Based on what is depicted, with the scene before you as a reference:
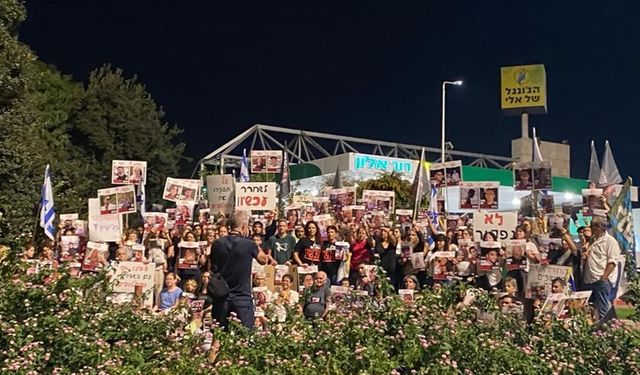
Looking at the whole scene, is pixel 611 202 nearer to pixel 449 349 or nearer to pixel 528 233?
pixel 528 233

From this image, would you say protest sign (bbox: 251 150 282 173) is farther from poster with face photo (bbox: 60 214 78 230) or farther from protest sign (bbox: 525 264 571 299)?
protest sign (bbox: 525 264 571 299)

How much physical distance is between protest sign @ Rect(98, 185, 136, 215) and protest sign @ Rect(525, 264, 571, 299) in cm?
640

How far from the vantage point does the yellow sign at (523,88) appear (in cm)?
5328

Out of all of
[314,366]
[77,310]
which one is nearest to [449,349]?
[314,366]

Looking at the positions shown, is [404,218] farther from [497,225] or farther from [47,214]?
[47,214]

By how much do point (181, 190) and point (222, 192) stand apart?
2.91 ft

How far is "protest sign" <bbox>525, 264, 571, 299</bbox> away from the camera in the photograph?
9.85m

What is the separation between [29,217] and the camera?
844 inches

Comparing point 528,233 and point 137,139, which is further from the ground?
point 137,139

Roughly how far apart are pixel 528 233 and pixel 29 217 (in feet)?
47.1

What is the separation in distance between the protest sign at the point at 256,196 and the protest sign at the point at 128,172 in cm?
235

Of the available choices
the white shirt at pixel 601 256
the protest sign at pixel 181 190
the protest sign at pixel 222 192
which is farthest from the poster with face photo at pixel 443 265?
the protest sign at pixel 181 190

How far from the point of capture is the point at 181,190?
48.5 ft

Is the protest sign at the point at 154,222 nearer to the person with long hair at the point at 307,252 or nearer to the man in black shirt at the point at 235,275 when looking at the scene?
the person with long hair at the point at 307,252
